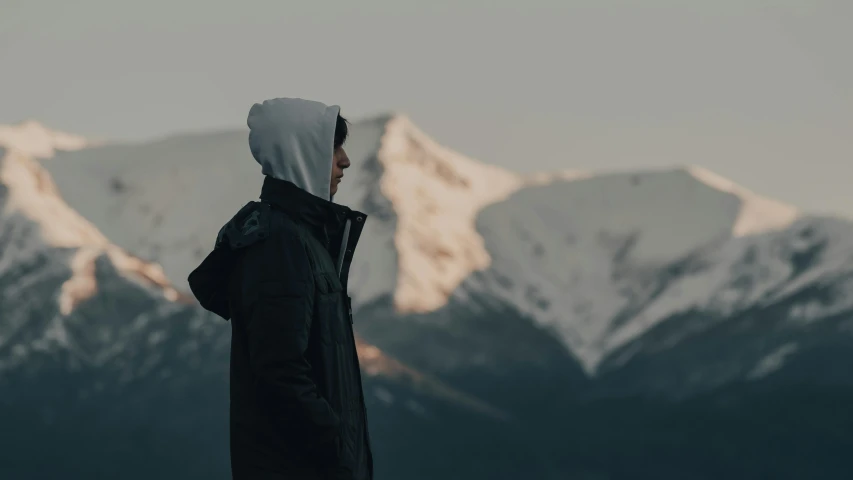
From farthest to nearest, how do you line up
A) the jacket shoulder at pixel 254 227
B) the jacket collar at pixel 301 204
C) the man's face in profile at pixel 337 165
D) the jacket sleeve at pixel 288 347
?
1. the man's face in profile at pixel 337 165
2. the jacket collar at pixel 301 204
3. the jacket shoulder at pixel 254 227
4. the jacket sleeve at pixel 288 347

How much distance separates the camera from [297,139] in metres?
8.96

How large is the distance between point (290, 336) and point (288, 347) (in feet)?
0.19

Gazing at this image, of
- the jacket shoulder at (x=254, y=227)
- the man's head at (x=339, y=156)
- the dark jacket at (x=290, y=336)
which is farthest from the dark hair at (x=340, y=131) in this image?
the jacket shoulder at (x=254, y=227)

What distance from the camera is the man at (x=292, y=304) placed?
8.41 meters

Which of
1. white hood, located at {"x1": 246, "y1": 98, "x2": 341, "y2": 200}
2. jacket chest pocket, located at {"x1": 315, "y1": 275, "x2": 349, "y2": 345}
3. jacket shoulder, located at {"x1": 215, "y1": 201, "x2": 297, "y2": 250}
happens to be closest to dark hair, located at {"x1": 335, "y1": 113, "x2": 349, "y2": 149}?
white hood, located at {"x1": 246, "y1": 98, "x2": 341, "y2": 200}

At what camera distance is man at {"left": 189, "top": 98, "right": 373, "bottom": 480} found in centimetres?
841

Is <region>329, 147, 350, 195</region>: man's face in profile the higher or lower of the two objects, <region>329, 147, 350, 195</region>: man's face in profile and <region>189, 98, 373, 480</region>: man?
the higher

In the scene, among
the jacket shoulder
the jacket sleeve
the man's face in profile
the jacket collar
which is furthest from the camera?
the man's face in profile

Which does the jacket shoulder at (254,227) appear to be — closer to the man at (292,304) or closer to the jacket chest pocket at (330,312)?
the man at (292,304)

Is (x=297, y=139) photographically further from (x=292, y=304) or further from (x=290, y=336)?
(x=290, y=336)

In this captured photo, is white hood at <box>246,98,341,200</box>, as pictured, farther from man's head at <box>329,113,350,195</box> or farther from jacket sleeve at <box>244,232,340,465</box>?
jacket sleeve at <box>244,232,340,465</box>

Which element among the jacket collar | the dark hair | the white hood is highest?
the dark hair

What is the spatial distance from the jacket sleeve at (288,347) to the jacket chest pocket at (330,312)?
0.43 feet

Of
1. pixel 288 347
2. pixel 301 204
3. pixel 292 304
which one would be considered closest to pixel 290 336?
pixel 288 347
